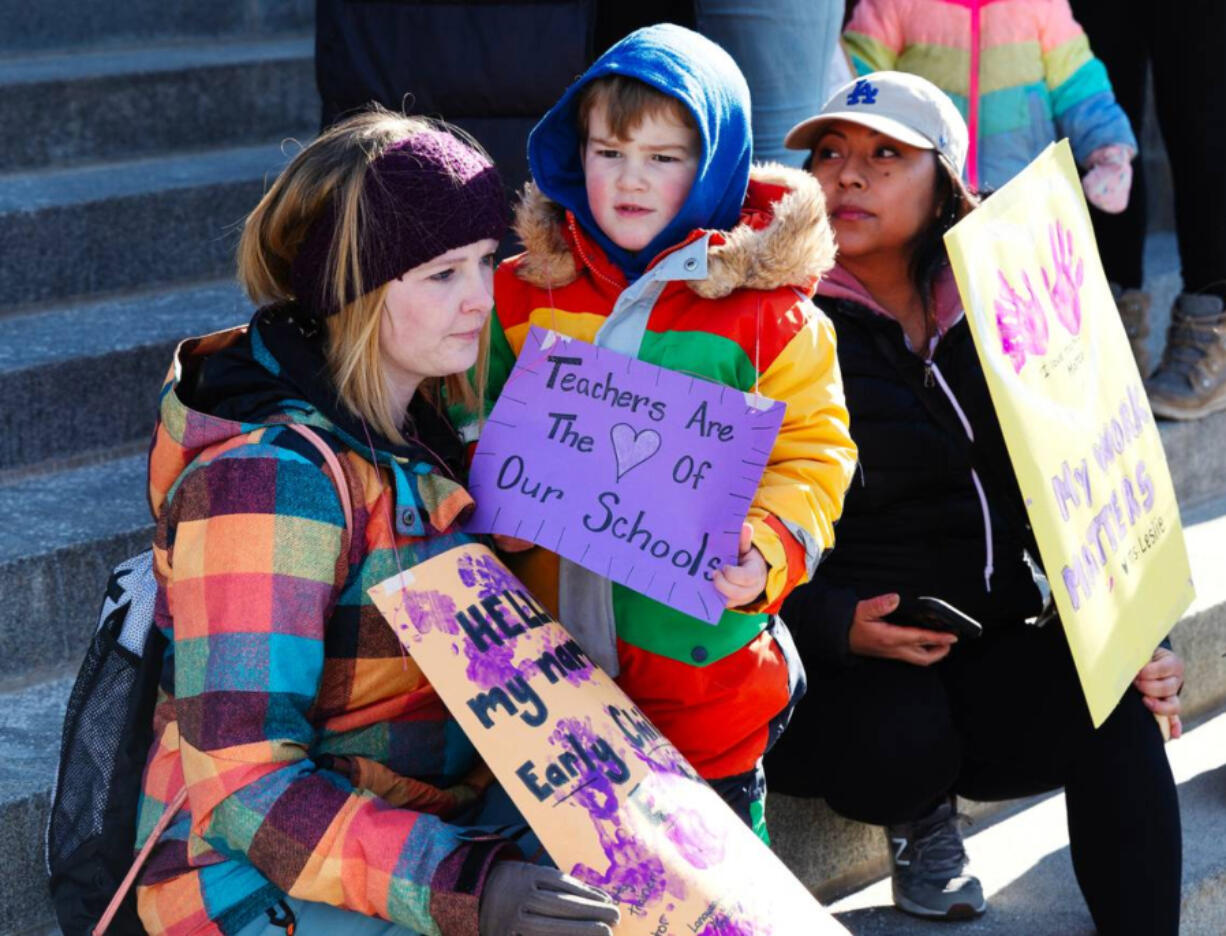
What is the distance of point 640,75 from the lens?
232cm

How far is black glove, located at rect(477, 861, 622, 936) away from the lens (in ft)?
6.29

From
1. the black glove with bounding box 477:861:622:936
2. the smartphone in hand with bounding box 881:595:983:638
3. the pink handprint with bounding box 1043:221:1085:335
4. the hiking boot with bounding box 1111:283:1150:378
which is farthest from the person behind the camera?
the hiking boot with bounding box 1111:283:1150:378

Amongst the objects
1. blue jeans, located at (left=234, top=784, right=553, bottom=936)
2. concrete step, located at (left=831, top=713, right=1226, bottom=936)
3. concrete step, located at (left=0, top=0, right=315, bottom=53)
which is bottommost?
concrete step, located at (left=831, top=713, right=1226, bottom=936)

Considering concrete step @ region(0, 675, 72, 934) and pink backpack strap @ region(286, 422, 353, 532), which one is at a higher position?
pink backpack strap @ region(286, 422, 353, 532)

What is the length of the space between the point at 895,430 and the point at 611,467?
81 cm

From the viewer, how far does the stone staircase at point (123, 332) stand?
2.98m

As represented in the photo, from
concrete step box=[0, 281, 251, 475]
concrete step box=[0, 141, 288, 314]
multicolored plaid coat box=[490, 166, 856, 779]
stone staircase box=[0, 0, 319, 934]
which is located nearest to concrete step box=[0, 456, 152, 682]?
stone staircase box=[0, 0, 319, 934]

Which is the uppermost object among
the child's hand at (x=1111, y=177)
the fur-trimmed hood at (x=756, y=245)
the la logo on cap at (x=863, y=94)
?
the la logo on cap at (x=863, y=94)

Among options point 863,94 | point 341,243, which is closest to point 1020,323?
point 863,94

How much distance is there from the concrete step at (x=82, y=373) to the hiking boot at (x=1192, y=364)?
2.24 meters

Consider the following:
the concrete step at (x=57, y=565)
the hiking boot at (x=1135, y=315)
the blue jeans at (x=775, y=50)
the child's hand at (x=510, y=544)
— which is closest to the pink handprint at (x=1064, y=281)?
the blue jeans at (x=775, y=50)

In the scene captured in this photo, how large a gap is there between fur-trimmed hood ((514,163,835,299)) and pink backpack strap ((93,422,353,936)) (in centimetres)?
53

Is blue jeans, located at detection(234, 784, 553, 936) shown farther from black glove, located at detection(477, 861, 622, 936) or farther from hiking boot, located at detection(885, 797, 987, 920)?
hiking boot, located at detection(885, 797, 987, 920)

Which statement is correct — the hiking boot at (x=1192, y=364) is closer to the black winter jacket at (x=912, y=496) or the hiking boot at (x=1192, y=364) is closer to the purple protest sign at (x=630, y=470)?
the black winter jacket at (x=912, y=496)
